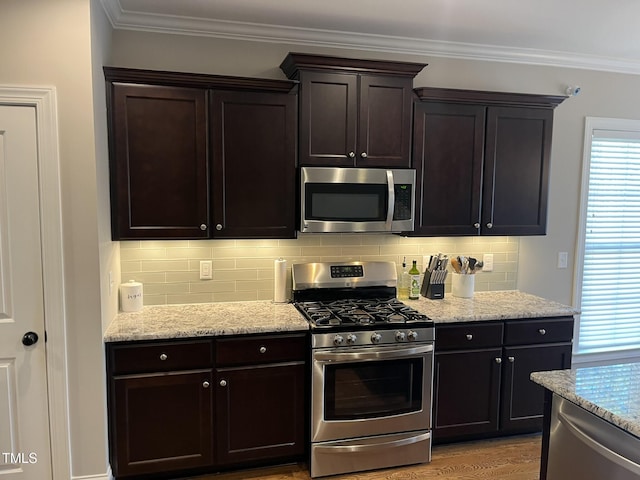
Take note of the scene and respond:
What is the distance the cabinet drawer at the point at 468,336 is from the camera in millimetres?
2910

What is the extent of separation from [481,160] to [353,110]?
3.17 ft

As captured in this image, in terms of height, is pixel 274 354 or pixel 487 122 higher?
pixel 487 122

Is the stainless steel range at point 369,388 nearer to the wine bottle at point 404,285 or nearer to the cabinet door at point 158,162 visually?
the wine bottle at point 404,285

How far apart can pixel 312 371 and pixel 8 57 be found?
2187 mm

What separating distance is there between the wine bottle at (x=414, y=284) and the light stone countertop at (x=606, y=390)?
1440mm

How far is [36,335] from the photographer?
7.80ft

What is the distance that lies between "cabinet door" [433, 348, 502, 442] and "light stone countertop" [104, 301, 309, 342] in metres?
0.98

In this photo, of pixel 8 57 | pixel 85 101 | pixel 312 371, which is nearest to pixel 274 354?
pixel 312 371

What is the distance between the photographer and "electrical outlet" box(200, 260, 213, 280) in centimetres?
311

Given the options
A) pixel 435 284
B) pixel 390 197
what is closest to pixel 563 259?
pixel 435 284

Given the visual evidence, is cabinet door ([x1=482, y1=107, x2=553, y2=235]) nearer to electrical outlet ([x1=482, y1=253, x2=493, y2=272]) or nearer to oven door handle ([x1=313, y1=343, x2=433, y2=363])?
electrical outlet ([x1=482, y1=253, x2=493, y2=272])

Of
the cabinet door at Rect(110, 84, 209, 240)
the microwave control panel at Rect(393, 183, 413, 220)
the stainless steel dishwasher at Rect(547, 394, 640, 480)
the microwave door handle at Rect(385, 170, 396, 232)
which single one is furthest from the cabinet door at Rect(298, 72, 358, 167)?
the stainless steel dishwasher at Rect(547, 394, 640, 480)

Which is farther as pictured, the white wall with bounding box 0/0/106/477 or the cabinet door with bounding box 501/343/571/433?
the cabinet door with bounding box 501/343/571/433

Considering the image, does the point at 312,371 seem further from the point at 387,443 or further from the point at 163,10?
the point at 163,10
